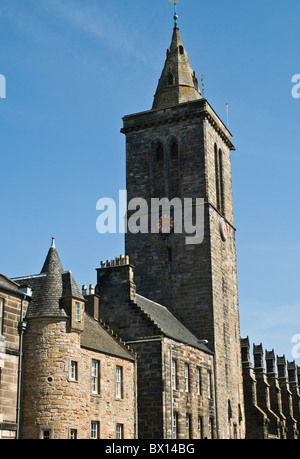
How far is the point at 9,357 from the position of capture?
31828mm

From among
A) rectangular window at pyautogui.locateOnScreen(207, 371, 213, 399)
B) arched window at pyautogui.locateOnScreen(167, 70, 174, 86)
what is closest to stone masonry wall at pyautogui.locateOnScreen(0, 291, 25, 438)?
rectangular window at pyautogui.locateOnScreen(207, 371, 213, 399)

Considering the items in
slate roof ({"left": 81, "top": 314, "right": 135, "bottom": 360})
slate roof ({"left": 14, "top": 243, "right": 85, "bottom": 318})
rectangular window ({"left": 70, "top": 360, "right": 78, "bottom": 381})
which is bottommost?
rectangular window ({"left": 70, "top": 360, "right": 78, "bottom": 381})

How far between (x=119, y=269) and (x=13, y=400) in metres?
15.1

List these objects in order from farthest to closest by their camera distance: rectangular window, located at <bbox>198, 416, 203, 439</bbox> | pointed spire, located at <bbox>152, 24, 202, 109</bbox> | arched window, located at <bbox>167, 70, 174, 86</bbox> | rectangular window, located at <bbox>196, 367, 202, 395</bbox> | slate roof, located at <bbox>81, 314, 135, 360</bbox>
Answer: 1. arched window, located at <bbox>167, 70, 174, 86</bbox>
2. pointed spire, located at <bbox>152, 24, 202, 109</bbox>
3. rectangular window, located at <bbox>196, 367, 202, 395</bbox>
4. rectangular window, located at <bbox>198, 416, 203, 439</bbox>
5. slate roof, located at <bbox>81, 314, 135, 360</bbox>

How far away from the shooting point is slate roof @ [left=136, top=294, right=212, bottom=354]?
43.8 meters

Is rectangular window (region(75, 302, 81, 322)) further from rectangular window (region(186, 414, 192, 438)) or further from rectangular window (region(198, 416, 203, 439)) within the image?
rectangular window (region(198, 416, 203, 439))

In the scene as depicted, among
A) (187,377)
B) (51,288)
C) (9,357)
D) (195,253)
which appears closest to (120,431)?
(187,377)

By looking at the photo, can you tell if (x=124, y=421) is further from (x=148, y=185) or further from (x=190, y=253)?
(x=148, y=185)

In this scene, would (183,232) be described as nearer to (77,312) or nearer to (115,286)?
(115,286)

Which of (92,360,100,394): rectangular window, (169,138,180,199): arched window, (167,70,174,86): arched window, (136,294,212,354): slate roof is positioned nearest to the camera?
(92,360,100,394): rectangular window

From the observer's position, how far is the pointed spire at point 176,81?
2276 inches

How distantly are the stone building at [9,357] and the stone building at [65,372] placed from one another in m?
0.60

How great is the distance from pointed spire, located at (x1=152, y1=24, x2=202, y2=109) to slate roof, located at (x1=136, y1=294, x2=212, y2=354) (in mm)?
17928
